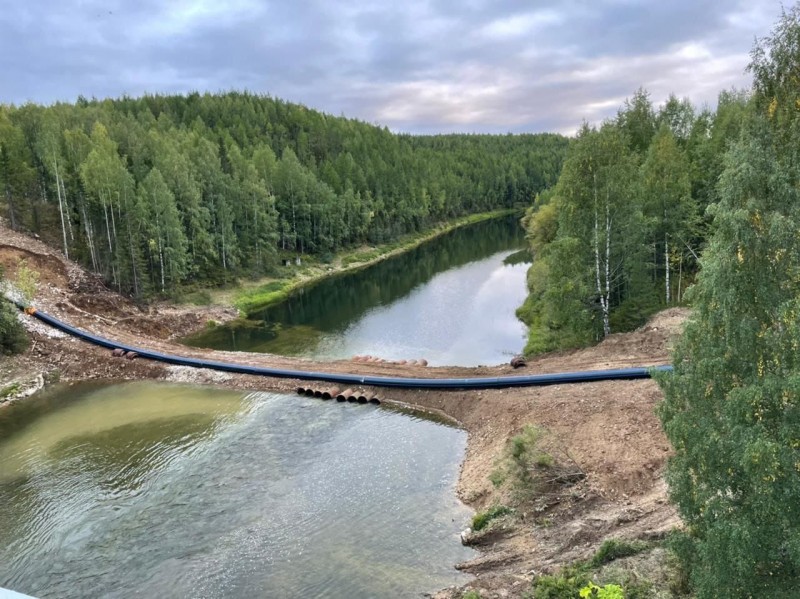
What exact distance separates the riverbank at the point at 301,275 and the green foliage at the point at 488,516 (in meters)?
47.6

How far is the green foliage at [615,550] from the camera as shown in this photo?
15366mm

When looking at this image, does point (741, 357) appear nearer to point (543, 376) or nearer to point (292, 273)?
point (543, 376)

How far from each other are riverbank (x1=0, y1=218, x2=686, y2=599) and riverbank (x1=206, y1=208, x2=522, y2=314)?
13.8 metres

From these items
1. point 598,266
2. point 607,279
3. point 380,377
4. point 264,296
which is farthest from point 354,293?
point 607,279

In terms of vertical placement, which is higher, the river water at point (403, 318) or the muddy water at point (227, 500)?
the river water at point (403, 318)

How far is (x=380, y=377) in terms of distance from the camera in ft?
115

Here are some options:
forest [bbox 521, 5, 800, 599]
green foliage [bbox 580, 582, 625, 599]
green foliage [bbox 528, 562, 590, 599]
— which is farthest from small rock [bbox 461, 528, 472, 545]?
forest [bbox 521, 5, 800, 599]

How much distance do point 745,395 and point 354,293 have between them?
63.5 metres

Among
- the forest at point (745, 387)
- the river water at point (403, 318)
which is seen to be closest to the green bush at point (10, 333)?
the river water at point (403, 318)

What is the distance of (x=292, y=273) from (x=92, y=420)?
47.1 m

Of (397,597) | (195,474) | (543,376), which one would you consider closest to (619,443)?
(543,376)

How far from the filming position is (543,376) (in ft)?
100

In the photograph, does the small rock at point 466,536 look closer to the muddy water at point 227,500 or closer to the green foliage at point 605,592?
the muddy water at point 227,500

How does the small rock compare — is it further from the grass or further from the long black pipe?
the long black pipe
